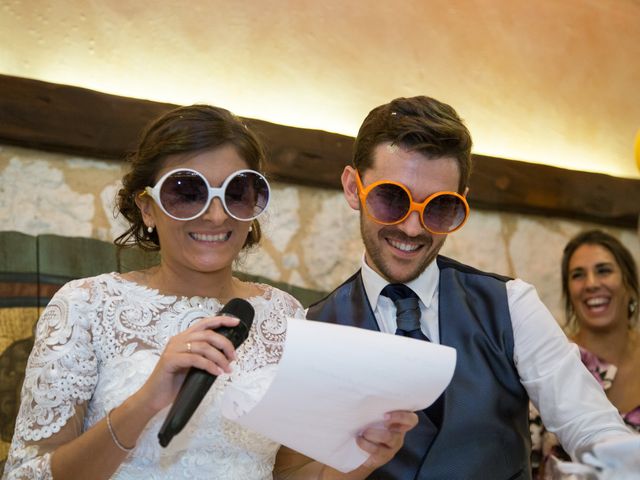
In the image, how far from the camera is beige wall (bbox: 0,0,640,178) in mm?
3043

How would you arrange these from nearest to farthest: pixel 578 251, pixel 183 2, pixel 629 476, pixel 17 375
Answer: pixel 629 476
pixel 17 375
pixel 183 2
pixel 578 251

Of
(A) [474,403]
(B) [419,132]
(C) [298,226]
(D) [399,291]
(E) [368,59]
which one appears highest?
(E) [368,59]

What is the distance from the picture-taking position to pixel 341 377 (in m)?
1.44

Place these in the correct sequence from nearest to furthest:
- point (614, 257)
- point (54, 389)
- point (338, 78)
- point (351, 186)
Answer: point (54, 389)
point (351, 186)
point (338, 78)
point (614, 257)

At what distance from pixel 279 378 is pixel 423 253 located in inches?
28.8

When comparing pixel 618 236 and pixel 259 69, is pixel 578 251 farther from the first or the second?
pixel 259 69

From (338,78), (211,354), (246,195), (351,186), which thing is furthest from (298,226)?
(211,354)

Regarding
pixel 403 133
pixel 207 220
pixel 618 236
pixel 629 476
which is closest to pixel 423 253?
pixel 403 133

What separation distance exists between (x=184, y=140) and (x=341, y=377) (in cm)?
76

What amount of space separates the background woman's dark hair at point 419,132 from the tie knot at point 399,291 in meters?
0.28

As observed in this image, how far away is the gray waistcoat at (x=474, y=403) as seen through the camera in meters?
1.92

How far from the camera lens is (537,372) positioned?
1961 mm

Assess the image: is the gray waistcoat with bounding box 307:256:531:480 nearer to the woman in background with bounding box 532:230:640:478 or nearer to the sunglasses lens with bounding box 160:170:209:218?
the sunglasses lens with bounding box 160:170:209:218

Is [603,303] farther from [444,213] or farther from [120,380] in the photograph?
[120,380]
